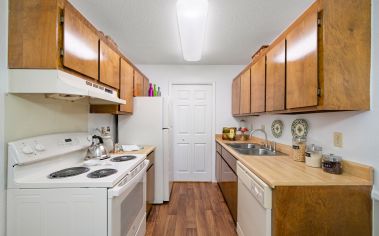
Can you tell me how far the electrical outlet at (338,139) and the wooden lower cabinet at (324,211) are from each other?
1.19 feet

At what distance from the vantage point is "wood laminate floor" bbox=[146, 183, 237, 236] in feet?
6.89

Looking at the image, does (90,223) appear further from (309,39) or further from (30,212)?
(309,39)

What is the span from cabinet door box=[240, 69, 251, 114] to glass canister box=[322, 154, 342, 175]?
1325 millimetres

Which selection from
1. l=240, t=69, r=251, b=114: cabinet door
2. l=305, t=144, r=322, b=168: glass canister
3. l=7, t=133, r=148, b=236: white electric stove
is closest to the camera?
l=7, t=133, r=148, b=236: white electric stove

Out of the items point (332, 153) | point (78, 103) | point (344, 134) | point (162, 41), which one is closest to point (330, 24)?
point (344, 134)

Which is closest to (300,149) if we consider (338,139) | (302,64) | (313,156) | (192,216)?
(313,156)

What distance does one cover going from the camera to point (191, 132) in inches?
149

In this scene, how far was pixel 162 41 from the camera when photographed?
8.45ft

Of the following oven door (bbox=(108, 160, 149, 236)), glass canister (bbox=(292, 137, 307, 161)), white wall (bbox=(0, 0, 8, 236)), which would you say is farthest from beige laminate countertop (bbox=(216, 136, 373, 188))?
white wall (bbox=(0, 0, 8, 236))

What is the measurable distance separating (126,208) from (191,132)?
2455 mm

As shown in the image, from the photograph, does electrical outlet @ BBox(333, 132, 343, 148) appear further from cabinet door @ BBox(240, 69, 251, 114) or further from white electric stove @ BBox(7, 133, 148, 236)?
white electric stove @ BBox(7, 133, 148, 236)

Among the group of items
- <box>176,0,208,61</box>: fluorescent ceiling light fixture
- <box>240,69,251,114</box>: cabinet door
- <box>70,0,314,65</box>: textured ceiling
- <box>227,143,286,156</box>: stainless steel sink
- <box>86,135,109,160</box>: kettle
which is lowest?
<box>227,143,286,156</box>: stainless steel sink

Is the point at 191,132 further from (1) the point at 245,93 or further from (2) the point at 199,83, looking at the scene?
(1) the point at 245,93

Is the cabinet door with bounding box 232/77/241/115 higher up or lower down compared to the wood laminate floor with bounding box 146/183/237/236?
higher up
